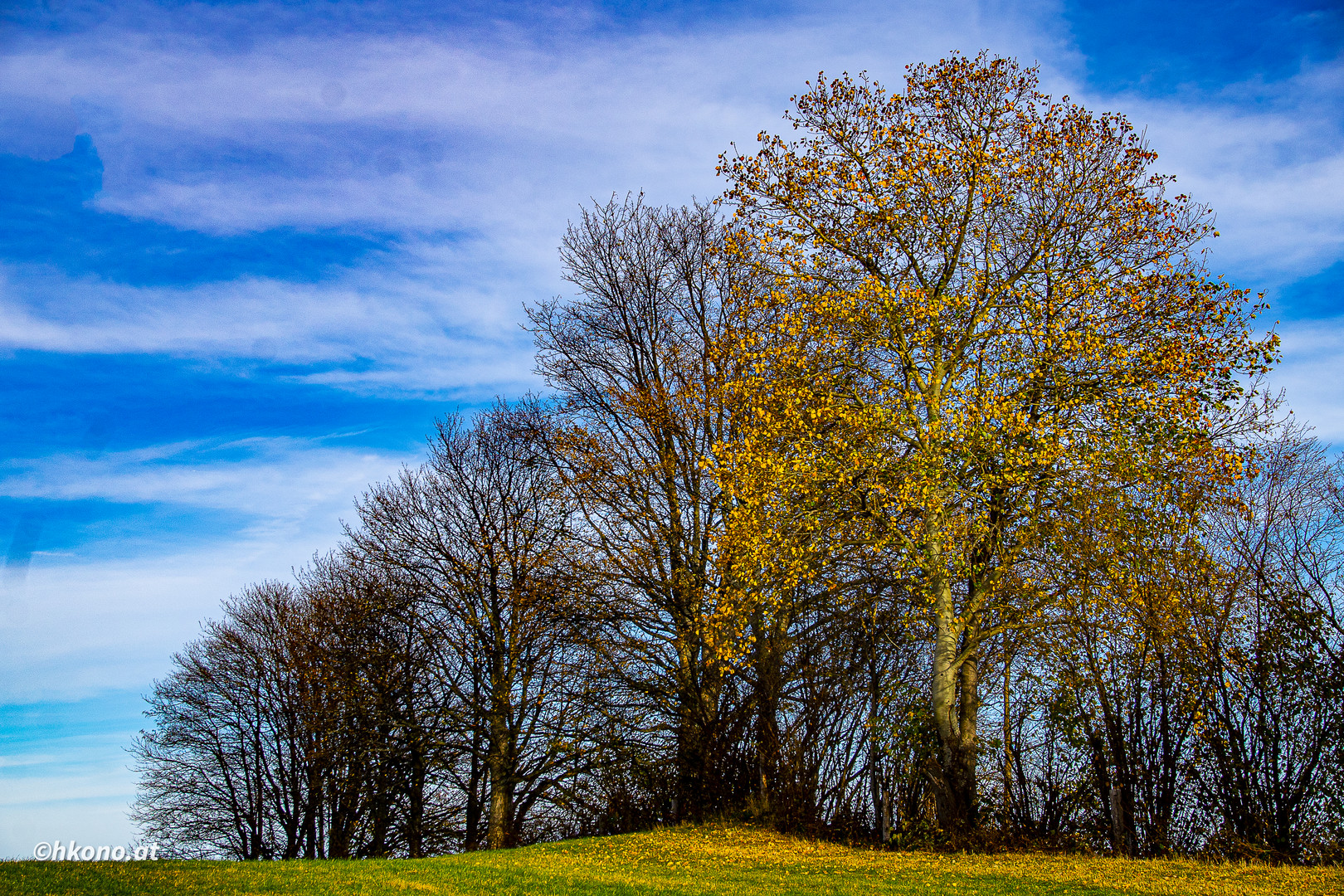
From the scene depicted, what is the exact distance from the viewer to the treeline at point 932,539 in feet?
42.9

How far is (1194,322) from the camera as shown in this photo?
13.5 m

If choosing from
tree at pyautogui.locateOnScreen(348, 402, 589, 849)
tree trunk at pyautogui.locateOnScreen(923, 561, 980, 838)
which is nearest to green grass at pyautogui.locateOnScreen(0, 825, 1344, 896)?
tree trunk at pyautogui.locateOnScreen(923, 561, 980, 838)

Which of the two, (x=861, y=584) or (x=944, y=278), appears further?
(x=861, y=584)

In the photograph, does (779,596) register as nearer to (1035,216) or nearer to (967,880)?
(967,880)

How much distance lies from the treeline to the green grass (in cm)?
180

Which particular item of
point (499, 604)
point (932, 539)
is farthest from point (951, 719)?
point (499, 604)

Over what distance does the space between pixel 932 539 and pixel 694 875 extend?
19.6ft

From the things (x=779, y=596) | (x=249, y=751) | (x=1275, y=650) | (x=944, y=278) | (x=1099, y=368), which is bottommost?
(x=249, y=751)

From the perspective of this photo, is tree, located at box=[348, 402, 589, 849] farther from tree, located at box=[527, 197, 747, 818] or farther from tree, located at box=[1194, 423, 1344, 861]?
tree, located at box=[1194, 423, 1344, 861]

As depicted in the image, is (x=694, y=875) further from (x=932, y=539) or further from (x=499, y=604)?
(x=499, y=604)

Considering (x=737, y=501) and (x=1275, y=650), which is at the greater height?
(x=737, y=501)

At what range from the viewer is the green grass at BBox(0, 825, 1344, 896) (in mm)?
9992

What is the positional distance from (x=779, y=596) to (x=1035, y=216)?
7.66m

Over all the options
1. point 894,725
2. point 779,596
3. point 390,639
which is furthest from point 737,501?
point 390,639
